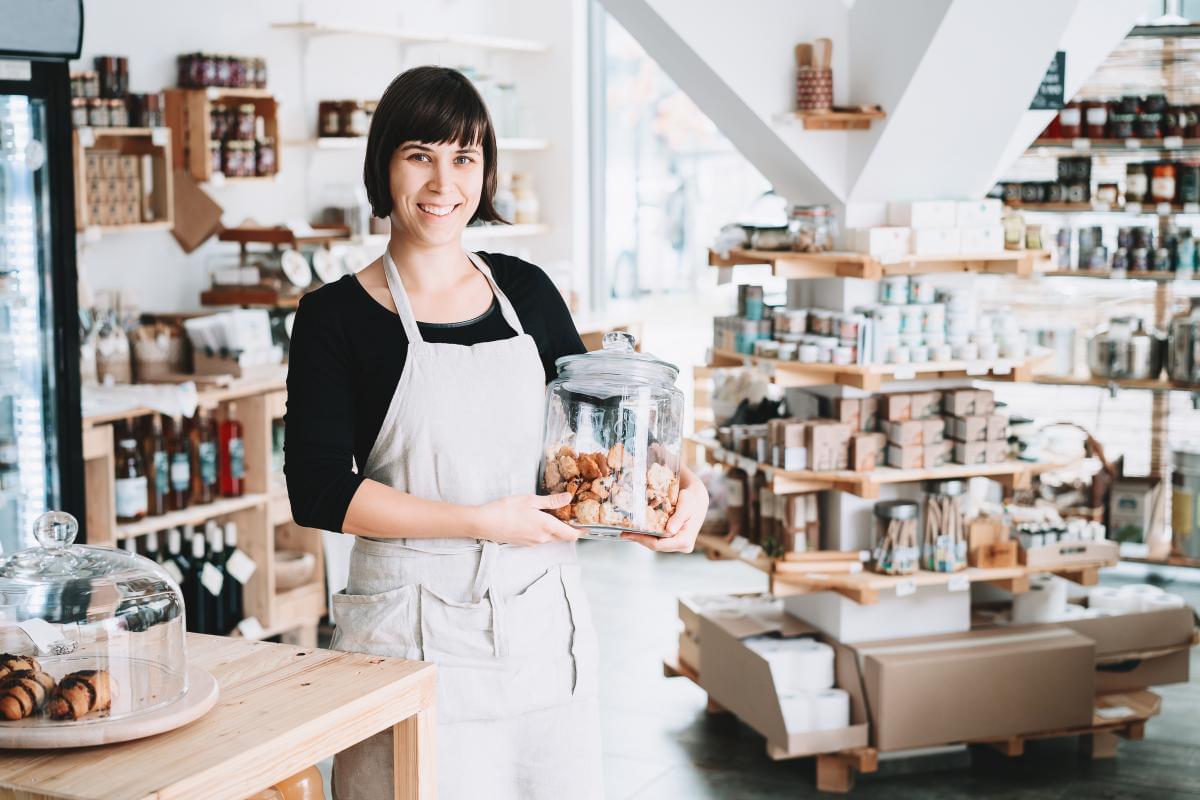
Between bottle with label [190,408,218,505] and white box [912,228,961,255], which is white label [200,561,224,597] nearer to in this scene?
bottle with label [190,408,218,505]

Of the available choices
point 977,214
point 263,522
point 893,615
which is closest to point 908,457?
point 893,615

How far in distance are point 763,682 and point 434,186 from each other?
2531mm

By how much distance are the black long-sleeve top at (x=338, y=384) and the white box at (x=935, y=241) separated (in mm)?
2283

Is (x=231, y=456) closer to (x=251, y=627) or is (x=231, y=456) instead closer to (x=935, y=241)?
(x=251, y=627)

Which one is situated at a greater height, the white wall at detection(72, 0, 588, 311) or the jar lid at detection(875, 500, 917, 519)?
the white wall at detection(72, 0, 588, 311)

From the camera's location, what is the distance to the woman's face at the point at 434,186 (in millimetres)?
2133

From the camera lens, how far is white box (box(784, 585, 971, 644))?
442 cm

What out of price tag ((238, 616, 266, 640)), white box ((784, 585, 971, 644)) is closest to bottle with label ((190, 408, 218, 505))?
price tag ((238, 616, 266, 640))

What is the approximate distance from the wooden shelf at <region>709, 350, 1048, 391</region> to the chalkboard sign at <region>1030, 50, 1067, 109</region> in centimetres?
83

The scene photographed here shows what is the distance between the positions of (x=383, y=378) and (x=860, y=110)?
2455mm

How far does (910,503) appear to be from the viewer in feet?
14.4

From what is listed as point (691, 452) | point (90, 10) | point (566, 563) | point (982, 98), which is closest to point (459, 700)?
point (566, 563)

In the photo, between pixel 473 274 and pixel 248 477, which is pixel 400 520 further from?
pixel 248 477

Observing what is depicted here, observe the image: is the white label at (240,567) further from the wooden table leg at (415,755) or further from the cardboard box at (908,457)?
the wooden table leg at (415,755)
